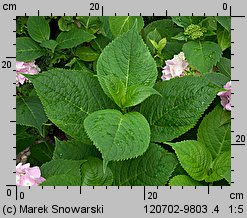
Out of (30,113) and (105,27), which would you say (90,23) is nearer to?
(105,27)

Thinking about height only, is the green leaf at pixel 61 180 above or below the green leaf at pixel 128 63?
below

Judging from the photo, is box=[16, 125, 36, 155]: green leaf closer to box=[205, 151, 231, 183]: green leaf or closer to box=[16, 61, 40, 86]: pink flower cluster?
box=[16, 61, 40, 86]: pink flower cluster

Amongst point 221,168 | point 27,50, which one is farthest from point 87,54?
point 221,168

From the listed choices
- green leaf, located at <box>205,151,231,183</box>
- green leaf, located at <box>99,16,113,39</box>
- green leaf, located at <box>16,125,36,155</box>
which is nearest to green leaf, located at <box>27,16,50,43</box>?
green leaf, located at <box>99,16,113,39</box>

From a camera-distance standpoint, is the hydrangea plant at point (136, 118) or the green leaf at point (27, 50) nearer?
the hydrangea plant at point (136, 118)

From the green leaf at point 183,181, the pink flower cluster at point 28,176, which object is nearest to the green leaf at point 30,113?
the pink flower cluster at point 28,176

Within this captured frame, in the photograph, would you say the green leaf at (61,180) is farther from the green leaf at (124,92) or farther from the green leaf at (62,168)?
the green leaf at (124,92)
